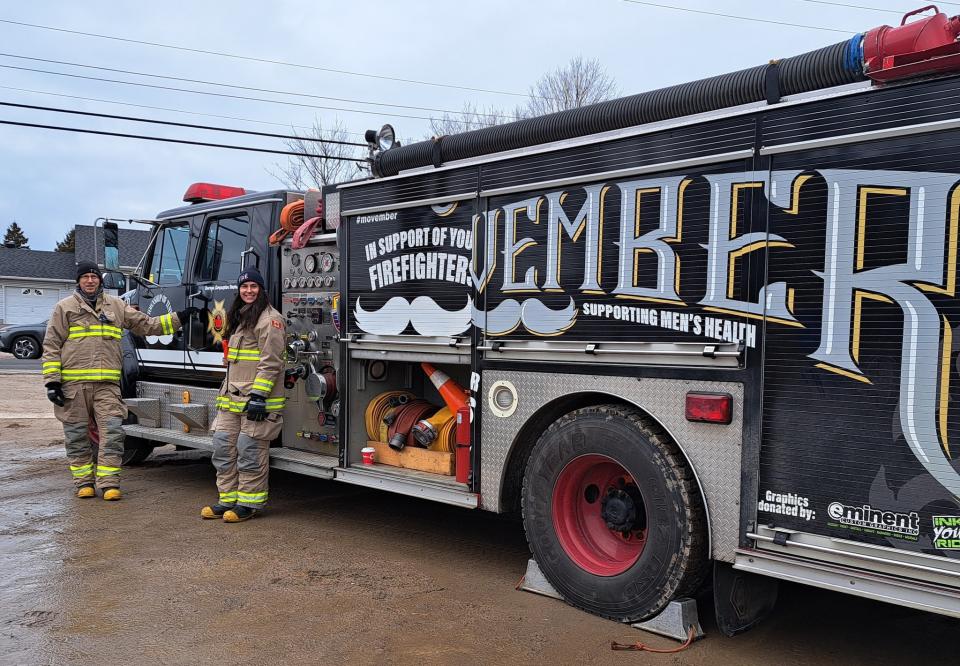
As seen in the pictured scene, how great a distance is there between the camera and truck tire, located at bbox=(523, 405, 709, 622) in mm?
3832

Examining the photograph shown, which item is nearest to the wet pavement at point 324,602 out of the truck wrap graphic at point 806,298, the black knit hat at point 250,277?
the truck wrap graphic at point 806,298

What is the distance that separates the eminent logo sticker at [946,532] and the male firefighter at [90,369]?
625 centimetres

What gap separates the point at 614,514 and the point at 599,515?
28cm

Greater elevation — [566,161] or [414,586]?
[566,161]

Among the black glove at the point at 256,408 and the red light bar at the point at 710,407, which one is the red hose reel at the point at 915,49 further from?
the black glove at the point at 256,408

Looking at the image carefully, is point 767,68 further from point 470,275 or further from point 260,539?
point 260,539

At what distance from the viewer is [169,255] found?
7.78m

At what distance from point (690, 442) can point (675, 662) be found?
3.37ft

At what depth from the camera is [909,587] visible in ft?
10.1

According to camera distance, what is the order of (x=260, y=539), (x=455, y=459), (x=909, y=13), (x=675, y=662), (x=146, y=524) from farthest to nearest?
(x=146, y=524) → (x=260, y=539) → (x=455, y=459) → (x=675, y=662) → (x=909, y=13)

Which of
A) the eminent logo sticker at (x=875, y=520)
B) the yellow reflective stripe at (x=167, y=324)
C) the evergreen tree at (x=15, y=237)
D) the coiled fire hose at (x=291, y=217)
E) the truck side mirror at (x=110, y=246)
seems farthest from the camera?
the evergreen tree at (x=15, y=237)

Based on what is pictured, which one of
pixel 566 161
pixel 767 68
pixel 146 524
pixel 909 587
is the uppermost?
pixel 767 68

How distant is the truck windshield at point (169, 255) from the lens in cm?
762

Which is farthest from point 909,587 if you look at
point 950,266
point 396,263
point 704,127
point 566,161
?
point 396,263
